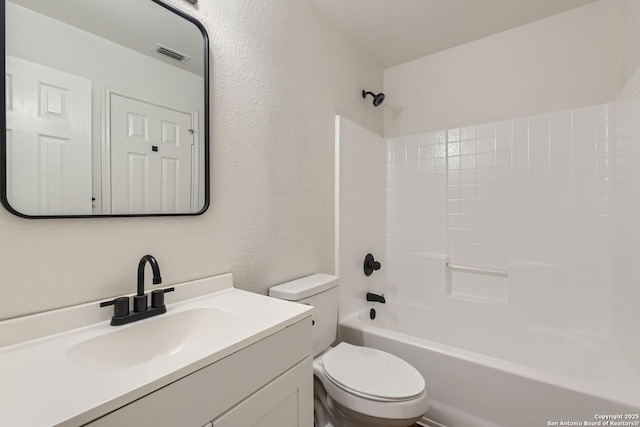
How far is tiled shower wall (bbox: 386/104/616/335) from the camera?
1698 mm

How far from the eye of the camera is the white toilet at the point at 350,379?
112 centimetres

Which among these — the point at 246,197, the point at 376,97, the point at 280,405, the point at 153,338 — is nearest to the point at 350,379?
the point at 280,405

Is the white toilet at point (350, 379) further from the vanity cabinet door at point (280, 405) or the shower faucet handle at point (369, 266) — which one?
the shower faucet handle at point (369, 266)

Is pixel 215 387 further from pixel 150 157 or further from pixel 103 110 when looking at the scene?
pixel 103 110

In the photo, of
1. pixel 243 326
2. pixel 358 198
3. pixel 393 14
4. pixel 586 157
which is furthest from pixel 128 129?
pixel 586 157

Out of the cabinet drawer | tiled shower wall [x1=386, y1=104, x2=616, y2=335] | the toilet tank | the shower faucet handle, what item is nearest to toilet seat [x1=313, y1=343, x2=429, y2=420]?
the toilet tank

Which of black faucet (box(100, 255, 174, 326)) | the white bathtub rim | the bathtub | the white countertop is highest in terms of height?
black faucet (box(100, 255, 174, 326))

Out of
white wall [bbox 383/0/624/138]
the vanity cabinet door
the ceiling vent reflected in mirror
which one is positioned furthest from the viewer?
white wall [bbox 383/0/624/138]

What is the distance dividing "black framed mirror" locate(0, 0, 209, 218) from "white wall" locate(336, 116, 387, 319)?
3.28 feet

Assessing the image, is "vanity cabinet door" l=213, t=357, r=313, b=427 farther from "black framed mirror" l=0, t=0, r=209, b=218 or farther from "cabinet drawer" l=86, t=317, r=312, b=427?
"black framed mirror" l=0, t=0, r=209, b=218

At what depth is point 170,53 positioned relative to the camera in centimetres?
103

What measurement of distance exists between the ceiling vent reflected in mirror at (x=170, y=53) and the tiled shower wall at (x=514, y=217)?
5.96 feet

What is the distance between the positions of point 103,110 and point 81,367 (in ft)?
2.39

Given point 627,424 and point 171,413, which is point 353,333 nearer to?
point 627,424
